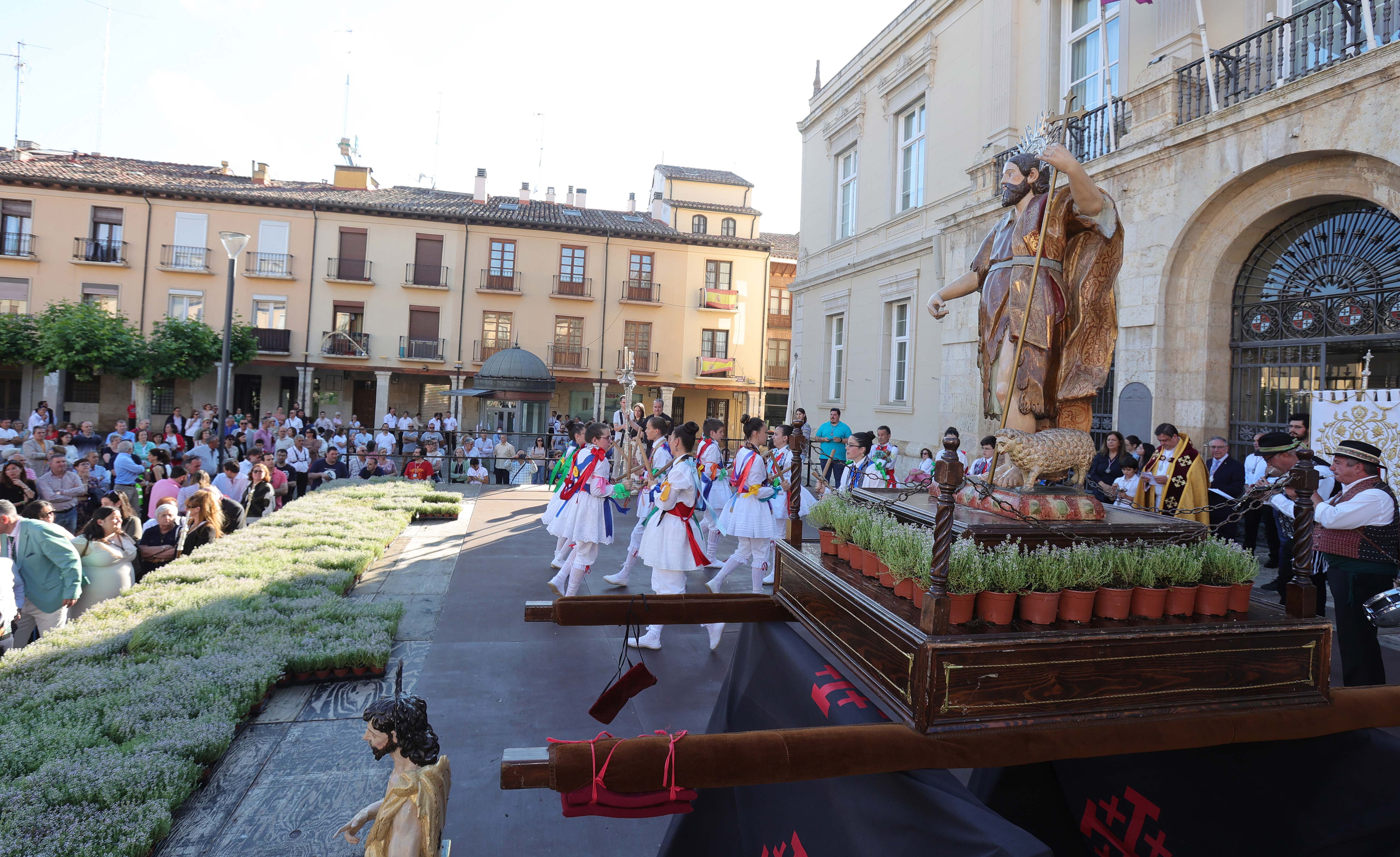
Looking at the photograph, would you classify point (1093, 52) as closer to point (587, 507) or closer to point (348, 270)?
point (587, 507)

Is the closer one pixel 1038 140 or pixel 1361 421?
pixel 1038 140

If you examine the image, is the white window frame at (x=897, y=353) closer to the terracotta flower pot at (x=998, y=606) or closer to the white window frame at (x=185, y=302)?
the terracotta flower pot at (x=998, y=606)

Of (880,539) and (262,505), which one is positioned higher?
(880,539)

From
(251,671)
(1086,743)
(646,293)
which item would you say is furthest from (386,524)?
(646,293)

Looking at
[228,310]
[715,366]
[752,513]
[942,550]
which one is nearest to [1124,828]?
[942,550]

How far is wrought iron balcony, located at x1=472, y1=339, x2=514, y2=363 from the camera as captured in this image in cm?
3359

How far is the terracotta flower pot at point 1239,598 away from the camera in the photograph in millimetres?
2525

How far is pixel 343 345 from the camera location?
32625 millimetres

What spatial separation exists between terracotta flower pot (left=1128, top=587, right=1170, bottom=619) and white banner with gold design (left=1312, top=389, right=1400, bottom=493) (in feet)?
20.2

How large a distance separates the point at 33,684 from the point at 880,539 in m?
5.05

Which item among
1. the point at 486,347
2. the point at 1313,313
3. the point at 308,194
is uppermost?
the point at 308,194

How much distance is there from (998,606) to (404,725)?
1956 mm

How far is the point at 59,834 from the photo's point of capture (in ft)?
10.0

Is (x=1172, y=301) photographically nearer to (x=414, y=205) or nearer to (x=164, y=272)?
(x=414, y=205)
